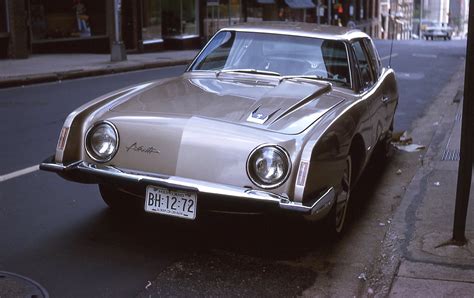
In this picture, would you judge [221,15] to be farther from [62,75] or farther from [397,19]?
[397,19]

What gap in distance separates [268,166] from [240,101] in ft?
2.67

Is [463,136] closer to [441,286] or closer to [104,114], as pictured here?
A: [441,286]

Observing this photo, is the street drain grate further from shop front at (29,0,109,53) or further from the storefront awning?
the storefront awning

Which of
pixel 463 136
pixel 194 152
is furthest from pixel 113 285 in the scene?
pixel 463 136

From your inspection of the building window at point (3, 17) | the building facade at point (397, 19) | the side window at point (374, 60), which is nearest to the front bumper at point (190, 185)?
the side window at point (374, 60)

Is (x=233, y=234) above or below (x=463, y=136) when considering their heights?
below

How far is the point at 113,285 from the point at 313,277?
1.32 m

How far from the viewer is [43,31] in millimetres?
22344

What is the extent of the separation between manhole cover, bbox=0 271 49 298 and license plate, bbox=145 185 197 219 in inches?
34.3

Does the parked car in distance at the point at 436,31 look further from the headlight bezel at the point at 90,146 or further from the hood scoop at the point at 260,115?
the headlight bezel at the point at 90,146

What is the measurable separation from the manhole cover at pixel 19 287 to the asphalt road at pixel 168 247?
0.20 ft

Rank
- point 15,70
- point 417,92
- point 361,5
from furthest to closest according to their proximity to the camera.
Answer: point 361,5 → point 15,70 → point 417,92

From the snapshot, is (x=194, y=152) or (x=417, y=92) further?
(x=417, y=92)

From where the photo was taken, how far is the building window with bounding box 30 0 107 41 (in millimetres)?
21953
